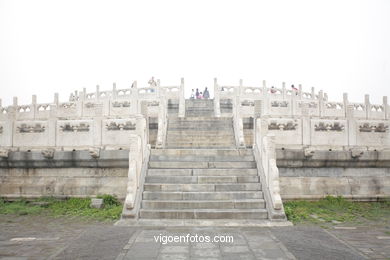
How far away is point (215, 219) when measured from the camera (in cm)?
891

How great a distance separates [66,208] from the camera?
1083cm

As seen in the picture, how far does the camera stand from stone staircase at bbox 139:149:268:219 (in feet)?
29.7

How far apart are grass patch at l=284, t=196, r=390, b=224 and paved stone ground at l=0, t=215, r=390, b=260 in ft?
2.99

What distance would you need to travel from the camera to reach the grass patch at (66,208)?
984cm

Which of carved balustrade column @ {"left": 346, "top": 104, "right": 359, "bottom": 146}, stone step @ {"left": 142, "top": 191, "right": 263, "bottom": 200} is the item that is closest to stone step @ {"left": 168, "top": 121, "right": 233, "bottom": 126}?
carved balustrade column @ {"left": 346, "top": 104, "right": 359, "bottom": 146}

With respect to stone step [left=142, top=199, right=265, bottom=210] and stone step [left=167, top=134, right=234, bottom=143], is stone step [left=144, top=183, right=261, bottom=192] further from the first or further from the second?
stone step [left=167, top=134, right=234, bottom=143]

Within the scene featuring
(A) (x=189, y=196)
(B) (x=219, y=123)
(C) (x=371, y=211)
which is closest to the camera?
(A) (x=189, y=196)

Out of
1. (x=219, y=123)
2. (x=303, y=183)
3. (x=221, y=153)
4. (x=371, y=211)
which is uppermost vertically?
(x=219, y=123)

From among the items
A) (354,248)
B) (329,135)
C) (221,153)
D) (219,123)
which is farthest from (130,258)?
(219,123)

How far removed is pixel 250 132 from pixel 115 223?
919 cm

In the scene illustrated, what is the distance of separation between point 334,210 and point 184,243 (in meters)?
6.07

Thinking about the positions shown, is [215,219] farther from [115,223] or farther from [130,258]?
[130,258]

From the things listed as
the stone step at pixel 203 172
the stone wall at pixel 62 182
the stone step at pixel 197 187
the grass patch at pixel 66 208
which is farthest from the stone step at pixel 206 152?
the grass patch at pixel 66 208

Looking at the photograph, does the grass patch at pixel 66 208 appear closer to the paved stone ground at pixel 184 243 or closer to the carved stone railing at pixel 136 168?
the carved stone railing at pixel 136 168
